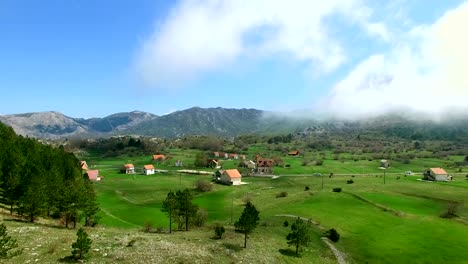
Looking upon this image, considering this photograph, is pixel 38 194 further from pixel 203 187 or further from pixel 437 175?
pixel 437 175

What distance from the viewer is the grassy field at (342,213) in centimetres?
6488

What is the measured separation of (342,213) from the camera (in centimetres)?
9344

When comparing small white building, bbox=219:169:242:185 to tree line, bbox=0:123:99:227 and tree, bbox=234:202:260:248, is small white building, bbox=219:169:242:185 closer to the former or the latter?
tree line, bbox=0:123:99:227

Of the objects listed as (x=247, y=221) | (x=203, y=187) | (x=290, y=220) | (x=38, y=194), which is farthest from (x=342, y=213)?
(x=38, y=194)

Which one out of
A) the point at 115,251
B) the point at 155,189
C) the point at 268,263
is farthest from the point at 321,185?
the point at 115,251

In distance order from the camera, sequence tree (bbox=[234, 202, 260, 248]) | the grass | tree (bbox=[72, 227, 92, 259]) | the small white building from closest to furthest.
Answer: tree (bbox=[72, 227, 92, 259]) < the grass < tree (bbox=[234, 202, 260, 248]) < the small white building

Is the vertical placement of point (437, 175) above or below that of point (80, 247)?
below

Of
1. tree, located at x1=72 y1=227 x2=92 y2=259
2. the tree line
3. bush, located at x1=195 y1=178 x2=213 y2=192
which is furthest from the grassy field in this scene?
tree, located at x1=72 y1=227 x2=92 y2=259

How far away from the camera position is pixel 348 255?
65.1m

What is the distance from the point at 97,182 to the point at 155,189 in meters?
33.8

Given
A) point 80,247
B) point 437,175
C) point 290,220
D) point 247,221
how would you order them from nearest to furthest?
point 80,247 < point 247,221 < point 290,220 < point 437,175

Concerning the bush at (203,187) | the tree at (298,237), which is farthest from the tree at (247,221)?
the bush at (203,187)

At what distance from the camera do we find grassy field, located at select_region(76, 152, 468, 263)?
213 ft

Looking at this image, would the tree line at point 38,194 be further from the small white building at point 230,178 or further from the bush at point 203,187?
the small white building at point 230,178
